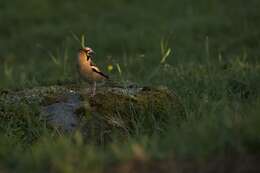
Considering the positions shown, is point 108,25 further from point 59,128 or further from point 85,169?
point 85,169

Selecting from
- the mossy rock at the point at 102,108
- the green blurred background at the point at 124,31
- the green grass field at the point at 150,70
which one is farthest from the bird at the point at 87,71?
the green blurred background at the point at 124,31

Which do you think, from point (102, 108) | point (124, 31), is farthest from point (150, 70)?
point (124, 31)

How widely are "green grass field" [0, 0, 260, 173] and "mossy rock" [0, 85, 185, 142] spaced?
0.13 meters

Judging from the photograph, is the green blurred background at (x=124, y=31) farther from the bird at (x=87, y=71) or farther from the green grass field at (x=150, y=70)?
the bird at (x=87, y=71)

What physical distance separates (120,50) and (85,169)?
7800 mm

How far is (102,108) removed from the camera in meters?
6.05

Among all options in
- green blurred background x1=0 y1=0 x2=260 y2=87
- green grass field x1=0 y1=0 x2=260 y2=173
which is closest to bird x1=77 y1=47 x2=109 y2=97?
green grass field x1=0 y1=0 x2=260 y2=173

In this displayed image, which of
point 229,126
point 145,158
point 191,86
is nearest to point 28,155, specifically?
point 145,158

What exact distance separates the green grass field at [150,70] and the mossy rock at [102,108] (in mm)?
129

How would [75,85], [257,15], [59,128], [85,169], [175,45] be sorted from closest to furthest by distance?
[85,169] < [59,128] < [75,85] < [175,45] < [257,15]

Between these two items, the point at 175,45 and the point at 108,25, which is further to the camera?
the point at 108,25

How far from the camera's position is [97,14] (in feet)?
47.6

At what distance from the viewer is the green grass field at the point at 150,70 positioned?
4.12 m

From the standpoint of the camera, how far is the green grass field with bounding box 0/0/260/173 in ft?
13.5
